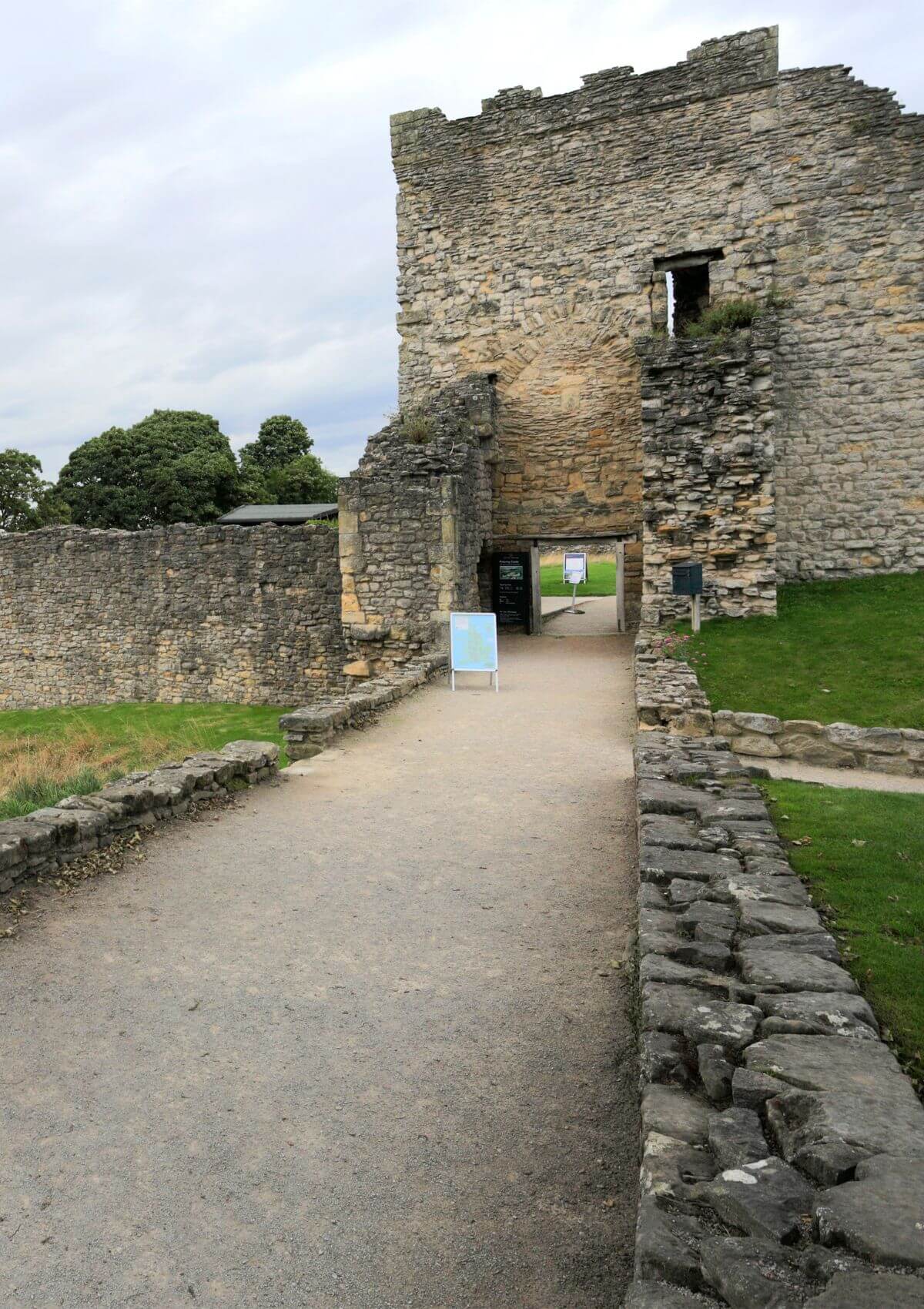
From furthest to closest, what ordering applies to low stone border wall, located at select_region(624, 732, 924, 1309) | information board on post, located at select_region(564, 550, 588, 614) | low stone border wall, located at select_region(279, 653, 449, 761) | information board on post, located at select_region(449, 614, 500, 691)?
information board on post, located at select_region(564, 550, 588, 614)
information board on post, located at select_region(449, 614, 500, 691)
low stone border wall, located at select_region(279, 653, 449, 761)
low stone border wall, located at select_region(624, 732, 924, 1309)

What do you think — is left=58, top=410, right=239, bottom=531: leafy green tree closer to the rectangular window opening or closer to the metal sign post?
the metal sign post

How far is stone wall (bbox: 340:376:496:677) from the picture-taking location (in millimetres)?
14141

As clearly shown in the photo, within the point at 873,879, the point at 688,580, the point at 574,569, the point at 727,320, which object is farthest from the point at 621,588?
the point at 873,879

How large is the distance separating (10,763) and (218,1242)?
12346 mm

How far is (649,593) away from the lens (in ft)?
47.4

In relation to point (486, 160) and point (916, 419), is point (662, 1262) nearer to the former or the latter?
point (916, 419)

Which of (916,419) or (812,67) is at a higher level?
(812,67)

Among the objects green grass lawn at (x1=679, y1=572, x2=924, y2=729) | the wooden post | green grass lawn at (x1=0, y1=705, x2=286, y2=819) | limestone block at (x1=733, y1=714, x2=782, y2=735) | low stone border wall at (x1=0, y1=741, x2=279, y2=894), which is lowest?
green grass lawn at (x1=0, y1=705, x2=286, y2=819)

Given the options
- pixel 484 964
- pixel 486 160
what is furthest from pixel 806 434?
pixel 484 964

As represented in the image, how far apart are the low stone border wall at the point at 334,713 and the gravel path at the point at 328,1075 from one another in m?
2.58

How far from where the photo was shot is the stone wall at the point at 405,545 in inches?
557

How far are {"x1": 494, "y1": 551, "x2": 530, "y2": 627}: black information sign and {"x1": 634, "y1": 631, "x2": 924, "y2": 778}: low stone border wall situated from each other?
930cm

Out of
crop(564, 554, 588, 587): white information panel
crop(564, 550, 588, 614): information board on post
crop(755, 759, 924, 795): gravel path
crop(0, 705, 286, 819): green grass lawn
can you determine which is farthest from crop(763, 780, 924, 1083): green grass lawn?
crop(564, 554, 588, 587): white information panel

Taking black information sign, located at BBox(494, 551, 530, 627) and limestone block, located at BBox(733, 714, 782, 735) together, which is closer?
limestone block, located at BBox(733, 714, 782, 735)
